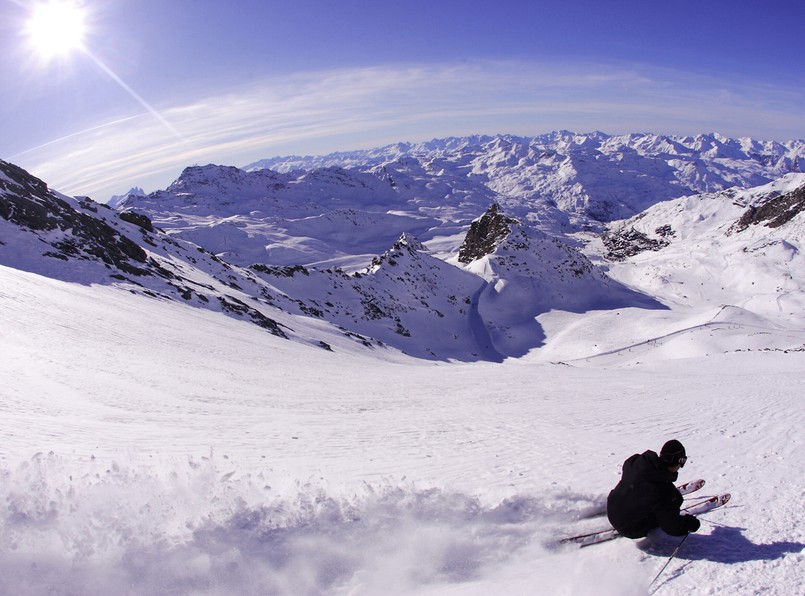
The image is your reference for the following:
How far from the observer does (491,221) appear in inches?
3976

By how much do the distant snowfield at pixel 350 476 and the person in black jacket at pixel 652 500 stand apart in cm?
28

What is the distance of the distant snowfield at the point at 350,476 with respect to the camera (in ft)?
14.9

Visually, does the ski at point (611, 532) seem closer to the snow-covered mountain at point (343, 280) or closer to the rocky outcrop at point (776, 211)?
the snow-covered mountain at point (343, 280)

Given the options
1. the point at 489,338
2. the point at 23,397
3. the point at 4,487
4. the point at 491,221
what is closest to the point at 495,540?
the point at 4,487

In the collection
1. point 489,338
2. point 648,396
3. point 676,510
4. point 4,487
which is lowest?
point 489,338

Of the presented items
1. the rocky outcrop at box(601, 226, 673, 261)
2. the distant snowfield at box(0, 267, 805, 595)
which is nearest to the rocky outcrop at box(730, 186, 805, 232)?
the rocky outcrop at box(601, 226, 673, 261)

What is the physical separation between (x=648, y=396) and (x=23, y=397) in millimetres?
16939

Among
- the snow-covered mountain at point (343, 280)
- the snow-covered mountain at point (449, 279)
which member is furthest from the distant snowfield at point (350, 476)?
the snow-covered mountain at point (449, 279)

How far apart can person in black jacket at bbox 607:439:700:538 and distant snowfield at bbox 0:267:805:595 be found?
0.28 metres

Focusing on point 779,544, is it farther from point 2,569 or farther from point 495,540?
point 2,569

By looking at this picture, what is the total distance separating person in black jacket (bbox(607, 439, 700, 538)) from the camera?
5.11 m

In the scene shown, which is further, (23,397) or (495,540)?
(23,397)

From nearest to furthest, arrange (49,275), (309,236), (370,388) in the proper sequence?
(370,388) < (49,275) < (309,236)

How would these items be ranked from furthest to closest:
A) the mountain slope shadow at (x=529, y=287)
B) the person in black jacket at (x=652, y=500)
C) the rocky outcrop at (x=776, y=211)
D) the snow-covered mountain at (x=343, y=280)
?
the rocky outcrop at (x=776, y=211) → the mountain slope shadow at (x=529, y=287) → the snow-covered mountain at (x=343, y=280) → the person in black jacket at (x=652, y=500)
